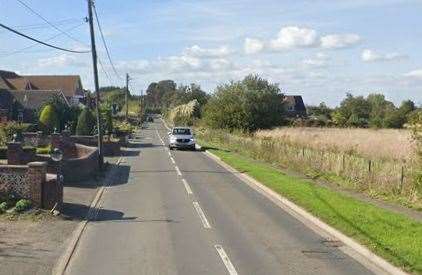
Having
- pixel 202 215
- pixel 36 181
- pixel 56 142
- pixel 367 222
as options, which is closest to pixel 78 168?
pixel 36 181

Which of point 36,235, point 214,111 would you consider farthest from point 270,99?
point 36,235

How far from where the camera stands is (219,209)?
1867cm

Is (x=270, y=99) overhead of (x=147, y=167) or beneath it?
overhead

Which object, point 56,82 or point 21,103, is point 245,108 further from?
point 56,82

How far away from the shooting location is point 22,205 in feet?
53.9

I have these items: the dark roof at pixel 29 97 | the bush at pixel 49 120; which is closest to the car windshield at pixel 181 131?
the bush at pixel 49 120

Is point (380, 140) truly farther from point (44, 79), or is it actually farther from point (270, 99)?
point (44, 79)

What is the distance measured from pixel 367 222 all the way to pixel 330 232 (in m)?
1.08

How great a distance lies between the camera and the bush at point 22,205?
16344 mm

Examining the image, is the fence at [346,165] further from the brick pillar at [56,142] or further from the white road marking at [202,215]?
the brick pillar at [56,142]

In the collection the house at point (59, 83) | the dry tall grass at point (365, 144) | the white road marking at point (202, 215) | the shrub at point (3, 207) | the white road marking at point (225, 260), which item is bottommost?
the white road marking at point (202, 215)

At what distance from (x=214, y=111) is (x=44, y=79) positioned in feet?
210

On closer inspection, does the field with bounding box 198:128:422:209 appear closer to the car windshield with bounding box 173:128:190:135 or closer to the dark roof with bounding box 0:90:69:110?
the car windshield with bounding box 173:128:190:135

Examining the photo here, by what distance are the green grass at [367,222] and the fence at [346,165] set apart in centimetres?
169
